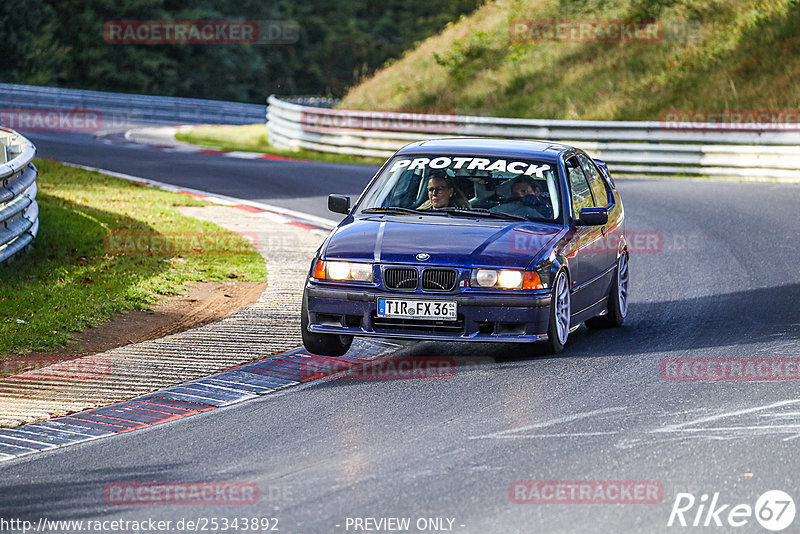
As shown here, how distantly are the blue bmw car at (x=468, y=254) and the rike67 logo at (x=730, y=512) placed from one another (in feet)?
10.4

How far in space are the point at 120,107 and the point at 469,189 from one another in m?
34.6

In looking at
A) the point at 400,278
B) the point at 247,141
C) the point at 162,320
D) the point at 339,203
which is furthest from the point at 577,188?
the point at 247,141

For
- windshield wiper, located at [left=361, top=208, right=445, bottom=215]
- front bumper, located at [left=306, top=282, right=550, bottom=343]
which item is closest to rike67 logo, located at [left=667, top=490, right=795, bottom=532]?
front bumper, located at [left=306, top=282, right=550, bottom=343]

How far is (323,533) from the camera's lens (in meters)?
5.66

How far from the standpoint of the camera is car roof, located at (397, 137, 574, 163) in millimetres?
10477

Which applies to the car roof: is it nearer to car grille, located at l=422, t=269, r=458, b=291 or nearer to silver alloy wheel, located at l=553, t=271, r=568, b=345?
silver alloy wheel, located at l=553, t=271, r=568, b=345

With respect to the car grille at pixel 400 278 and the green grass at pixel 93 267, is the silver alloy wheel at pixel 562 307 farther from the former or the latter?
the green grass at pixel 93 267

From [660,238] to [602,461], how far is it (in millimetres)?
10069

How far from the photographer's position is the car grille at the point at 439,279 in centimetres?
906

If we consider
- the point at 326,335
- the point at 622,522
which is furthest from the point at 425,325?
the point at 622,522

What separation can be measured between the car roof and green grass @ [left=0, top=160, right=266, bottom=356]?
303 centimetres

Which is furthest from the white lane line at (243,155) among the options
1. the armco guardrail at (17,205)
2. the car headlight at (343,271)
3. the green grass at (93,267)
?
the car headlight at (343,271)

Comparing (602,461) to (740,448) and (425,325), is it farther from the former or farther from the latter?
(425,325)

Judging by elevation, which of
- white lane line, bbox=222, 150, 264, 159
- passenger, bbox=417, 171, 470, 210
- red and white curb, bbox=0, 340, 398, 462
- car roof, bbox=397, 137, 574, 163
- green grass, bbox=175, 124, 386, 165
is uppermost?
car roof, bbox=397, 137, 574, 163
